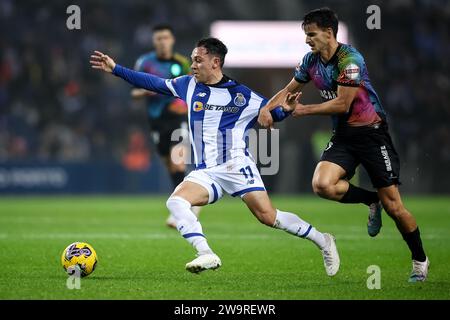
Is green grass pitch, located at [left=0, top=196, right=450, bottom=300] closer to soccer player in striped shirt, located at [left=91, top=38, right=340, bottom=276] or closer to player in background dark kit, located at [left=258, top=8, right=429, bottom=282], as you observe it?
soccer player in striped shirt, located at [left=91, top=38, right=340, bottom=276]

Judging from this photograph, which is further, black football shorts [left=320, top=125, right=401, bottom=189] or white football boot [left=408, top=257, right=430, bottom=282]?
black football shorts [left=320, top=125, right=401, bottom=189]

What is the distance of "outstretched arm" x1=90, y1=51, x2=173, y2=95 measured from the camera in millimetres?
8008

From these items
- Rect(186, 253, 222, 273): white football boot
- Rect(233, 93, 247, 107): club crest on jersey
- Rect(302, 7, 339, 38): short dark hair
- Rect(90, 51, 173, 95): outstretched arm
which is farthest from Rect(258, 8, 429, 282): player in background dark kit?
Rect(186, 253, 222, 273): white football boot

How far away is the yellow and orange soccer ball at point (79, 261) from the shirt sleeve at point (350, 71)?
251 centimetres

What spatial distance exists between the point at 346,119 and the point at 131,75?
187 cm

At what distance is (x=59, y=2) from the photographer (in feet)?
77.8

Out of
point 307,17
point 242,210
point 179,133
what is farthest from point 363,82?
point 242,210

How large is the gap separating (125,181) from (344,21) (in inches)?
242

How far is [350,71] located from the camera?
7707 millimetres

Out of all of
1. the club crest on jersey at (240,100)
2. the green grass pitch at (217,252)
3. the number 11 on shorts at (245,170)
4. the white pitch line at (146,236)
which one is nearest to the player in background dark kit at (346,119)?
the club crest on jersey at (240,100)

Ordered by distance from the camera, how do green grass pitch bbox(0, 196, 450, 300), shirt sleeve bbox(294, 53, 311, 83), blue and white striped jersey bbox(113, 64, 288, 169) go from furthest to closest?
shirt sleeve bbox(294, 53, 311, 83) < blue and white striped jersey bbox(113, 64, 288, 169) < green grass pitch bbox(0, 196, 450, 300)

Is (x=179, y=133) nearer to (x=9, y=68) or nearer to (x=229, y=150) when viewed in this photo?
(x=229, y=150)

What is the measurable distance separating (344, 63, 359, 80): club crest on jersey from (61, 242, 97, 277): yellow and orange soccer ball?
2585 mm

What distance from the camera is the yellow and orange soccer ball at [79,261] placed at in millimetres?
7789
